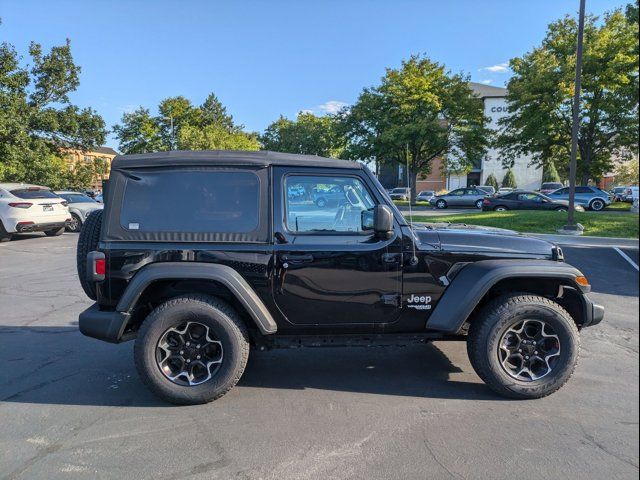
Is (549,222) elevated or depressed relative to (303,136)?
depressed

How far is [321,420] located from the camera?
349 cm

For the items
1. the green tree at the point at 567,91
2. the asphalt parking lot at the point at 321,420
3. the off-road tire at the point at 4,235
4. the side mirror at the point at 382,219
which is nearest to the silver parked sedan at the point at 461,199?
the green tree at the point at 567,91

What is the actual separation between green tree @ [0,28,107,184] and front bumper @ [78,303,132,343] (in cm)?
2217

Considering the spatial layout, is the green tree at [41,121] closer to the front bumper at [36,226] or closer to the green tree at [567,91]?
the front bumper at [36,226]

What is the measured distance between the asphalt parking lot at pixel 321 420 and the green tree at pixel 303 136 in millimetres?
41074

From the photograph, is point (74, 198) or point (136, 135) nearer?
point (74, 198)

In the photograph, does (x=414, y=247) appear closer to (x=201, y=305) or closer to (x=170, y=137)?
(x=201, y=305)

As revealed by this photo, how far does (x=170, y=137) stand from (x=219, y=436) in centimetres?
Result: 4494

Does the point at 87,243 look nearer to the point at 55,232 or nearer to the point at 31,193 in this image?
the point at 31,193

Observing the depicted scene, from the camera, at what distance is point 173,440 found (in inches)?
127

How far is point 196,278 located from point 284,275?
68cm

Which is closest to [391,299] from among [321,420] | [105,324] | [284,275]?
[284,275]

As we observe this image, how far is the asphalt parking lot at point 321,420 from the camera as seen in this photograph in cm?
290

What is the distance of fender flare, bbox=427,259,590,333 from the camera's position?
3646mm
